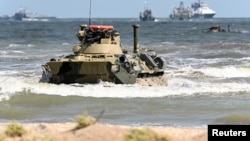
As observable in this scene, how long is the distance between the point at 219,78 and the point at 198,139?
62.3 ft

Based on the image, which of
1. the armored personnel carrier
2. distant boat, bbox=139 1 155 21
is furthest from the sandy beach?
distant boat, bbox=139 1 155 21

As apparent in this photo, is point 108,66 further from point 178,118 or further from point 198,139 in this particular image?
point 198,139

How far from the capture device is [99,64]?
65.2 feet

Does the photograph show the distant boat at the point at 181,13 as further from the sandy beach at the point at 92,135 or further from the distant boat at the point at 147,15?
the sandy beach at the point at 92,135

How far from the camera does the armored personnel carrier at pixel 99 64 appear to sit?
787 inches

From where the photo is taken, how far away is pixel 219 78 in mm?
28672

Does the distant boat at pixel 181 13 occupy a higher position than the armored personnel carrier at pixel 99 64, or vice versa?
the armored personnel carrier at pixel 99 64

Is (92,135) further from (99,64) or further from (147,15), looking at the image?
(147,15)

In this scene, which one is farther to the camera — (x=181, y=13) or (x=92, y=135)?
(x=181, y=13)

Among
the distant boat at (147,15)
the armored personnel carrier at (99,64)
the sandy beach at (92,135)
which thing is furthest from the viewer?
the distant boat at (147,15)

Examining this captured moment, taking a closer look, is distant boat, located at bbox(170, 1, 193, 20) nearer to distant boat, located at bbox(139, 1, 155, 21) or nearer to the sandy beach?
distant boat, located at bbox(139, 1, 155, 21)

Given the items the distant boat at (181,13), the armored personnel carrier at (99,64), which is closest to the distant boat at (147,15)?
the distant boat at (181,13)

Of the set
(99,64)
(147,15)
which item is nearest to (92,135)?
(99,64)

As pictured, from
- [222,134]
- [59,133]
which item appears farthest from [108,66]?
[222,134]
